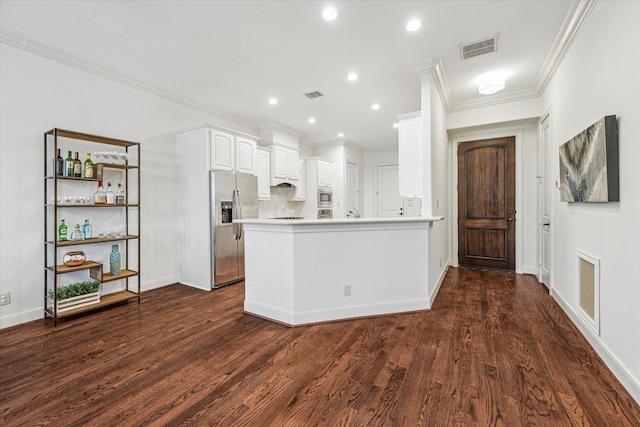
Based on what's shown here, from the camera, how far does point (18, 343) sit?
7.91 ft

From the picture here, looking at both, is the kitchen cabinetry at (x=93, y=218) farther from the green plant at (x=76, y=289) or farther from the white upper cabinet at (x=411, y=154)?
the white upper cabinet at (x=411, y=154)

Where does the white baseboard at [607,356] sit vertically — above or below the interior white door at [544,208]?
below

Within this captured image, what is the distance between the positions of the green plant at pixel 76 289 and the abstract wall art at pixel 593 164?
4721 mm

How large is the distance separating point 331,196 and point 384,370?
5260 mm

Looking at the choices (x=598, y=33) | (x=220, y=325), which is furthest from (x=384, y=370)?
(x=598, y=33)

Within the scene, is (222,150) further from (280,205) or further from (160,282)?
(280,205)

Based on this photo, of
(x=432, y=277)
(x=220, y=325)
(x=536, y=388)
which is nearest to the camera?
(x=536, y=388)

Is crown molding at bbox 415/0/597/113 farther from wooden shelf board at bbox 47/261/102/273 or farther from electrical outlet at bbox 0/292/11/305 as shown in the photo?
electrical outlet at bbox 0/292/11/305

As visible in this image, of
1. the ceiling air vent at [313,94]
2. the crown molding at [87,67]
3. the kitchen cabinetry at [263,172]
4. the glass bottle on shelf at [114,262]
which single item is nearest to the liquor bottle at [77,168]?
the glass bottle on shelf at [114,262]

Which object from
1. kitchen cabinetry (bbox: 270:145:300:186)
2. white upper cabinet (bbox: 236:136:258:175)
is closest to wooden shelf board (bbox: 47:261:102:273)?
white upper cabinet (bbox: 236:136:258:175)

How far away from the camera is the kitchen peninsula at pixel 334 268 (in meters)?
2.72

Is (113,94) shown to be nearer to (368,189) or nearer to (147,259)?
(147,259)

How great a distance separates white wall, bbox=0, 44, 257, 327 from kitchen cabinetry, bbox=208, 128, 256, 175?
0.88 metres

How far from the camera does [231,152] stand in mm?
4285
